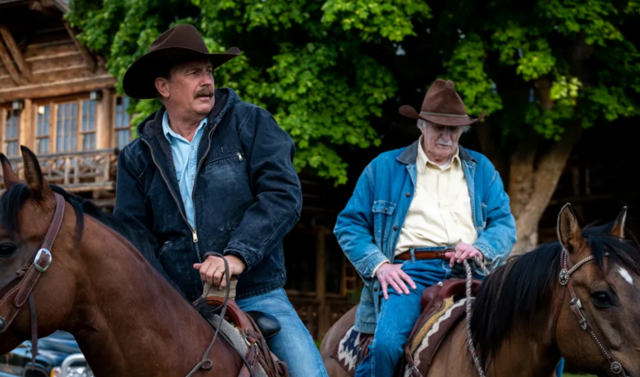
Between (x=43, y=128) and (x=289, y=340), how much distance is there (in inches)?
921

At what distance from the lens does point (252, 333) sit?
3537mm

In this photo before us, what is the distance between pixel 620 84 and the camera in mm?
14742

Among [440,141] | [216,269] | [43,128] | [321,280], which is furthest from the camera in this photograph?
[43,128]

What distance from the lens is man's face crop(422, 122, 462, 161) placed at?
5379 millimetres

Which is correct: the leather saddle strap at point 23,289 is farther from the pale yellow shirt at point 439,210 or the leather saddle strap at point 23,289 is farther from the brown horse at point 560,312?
the pale yellow shirt at point 439,210

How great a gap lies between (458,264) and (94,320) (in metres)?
2.75

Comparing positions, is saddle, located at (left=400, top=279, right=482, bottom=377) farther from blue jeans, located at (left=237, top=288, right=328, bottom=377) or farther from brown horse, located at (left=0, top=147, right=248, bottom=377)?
brown horse, located at (left=0, top=147, right=248, bottom=377)

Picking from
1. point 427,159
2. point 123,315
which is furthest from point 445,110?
point 123,315

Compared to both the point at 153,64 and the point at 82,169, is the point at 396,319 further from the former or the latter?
the point at 82,169

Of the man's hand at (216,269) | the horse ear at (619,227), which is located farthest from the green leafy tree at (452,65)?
the man's hand at (216,269)

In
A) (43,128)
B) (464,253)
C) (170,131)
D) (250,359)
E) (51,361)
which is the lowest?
(43,128)

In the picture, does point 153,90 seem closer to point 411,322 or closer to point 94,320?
point 94,320

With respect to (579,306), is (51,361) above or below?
below

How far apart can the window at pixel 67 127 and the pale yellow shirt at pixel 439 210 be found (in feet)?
68.8
